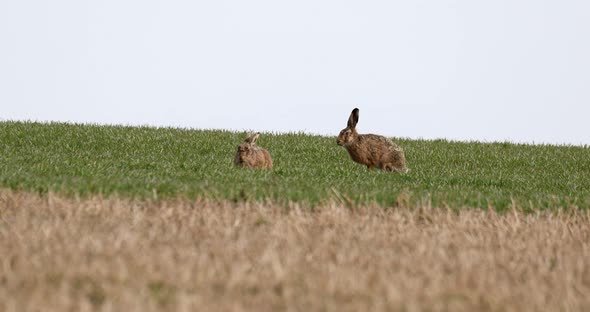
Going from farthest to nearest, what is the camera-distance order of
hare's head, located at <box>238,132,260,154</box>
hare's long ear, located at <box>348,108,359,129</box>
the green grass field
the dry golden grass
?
hare's long ear, located at <box>348,108,359,129</box> < hare's head, located at <box>238,132,260,154</box> < the green grass field < the dry golden grass

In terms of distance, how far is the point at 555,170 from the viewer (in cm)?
2247

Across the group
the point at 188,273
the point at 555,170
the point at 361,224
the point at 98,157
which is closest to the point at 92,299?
the point at 188,273

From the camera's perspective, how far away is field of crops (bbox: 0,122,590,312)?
524cm

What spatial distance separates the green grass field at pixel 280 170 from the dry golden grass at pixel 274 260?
1272 mm

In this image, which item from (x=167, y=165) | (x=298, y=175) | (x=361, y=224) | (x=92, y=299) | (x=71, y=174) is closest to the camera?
(x=92, y=299)

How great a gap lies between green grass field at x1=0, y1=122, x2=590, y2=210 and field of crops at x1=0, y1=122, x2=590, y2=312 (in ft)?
0.25

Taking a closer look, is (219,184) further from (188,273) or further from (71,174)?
(188,273)

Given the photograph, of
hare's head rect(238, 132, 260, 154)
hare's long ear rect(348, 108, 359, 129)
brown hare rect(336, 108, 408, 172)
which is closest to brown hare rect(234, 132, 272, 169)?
hare's head rect(238, 132, 260, 154)

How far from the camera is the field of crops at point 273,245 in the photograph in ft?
17.2

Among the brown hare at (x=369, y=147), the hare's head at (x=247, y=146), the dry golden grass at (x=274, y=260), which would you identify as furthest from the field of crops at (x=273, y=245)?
the brown hare at (x=369, y=147)

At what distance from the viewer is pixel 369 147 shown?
16484 millimetres

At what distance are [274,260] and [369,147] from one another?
35.0 feet

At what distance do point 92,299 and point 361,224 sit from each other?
3.66 m

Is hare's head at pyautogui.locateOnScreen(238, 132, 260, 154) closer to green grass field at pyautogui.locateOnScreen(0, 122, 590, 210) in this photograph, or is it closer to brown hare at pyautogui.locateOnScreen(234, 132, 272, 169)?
brown hare at pyautogui.locateOnScreen(234, 132, 272, 169)
